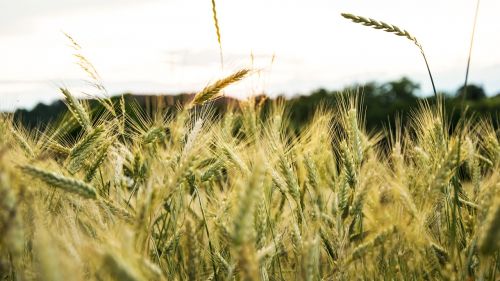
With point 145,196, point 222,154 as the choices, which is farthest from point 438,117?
point 145,196

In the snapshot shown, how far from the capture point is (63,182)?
150 cm

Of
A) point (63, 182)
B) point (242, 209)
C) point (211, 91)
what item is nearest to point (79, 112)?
point (211, 91)

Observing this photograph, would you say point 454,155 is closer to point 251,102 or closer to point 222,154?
point 222,154

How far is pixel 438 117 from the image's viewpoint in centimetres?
231

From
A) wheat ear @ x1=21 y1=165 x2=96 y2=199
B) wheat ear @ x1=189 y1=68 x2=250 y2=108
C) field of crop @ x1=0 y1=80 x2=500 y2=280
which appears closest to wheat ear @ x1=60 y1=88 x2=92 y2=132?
field of crop @ x1=0 y1=80 x2=500 y2=280

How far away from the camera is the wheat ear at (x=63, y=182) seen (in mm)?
1468

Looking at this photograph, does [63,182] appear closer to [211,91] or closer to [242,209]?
[242,209]

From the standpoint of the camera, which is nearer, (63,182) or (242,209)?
(242,209)

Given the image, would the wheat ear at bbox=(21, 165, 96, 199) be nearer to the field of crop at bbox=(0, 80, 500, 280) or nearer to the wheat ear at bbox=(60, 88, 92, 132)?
the field of crop at bbox=(0, 80, 500, 280)

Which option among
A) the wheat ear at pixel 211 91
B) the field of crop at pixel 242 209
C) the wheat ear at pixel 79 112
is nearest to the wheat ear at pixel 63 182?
the field of crop at pixel 242 209

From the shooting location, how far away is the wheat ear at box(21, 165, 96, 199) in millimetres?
1468

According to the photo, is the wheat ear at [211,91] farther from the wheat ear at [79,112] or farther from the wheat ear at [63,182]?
the wheat ear at [63,182]

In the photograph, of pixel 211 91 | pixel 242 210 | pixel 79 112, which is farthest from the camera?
pixel 79 112

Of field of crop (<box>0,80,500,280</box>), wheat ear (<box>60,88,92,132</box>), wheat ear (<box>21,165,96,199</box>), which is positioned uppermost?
wheat ear (<box>60,88,92,132</box>)
